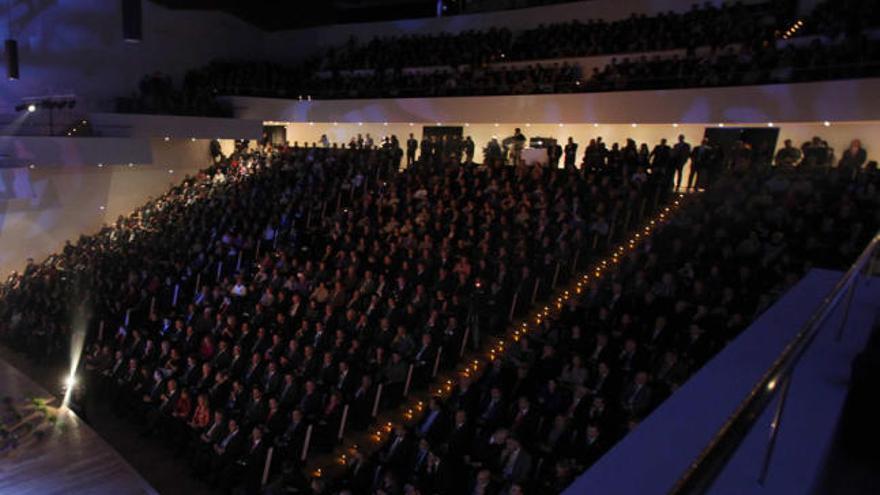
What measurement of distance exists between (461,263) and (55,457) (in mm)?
5801

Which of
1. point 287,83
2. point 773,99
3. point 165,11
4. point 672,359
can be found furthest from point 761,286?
point 165,11

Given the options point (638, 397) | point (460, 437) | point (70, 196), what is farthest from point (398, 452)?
point (70, 196)

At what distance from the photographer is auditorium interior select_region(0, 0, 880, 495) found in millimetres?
2971

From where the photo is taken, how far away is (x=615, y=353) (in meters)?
6.50

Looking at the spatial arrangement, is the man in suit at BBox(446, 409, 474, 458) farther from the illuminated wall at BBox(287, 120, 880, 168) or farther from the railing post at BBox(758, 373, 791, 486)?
the illuminated wall at BBox(287, 120, 880, 168)

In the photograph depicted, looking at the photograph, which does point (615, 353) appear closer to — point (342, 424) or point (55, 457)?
point (342, 424)

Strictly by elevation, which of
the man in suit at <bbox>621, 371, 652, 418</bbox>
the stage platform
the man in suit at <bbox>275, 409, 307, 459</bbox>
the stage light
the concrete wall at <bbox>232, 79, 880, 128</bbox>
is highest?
the concrete wall at <bbox>232, 79, 880, 128</bbox>

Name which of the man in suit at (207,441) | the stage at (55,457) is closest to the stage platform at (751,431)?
the man in suit at (207,441)

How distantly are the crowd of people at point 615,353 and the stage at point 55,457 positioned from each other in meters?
2.92

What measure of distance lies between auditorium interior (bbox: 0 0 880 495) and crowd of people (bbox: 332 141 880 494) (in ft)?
0.12

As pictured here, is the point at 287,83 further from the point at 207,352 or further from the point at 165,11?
the point at 207,352

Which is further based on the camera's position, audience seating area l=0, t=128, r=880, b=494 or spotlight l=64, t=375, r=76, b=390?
spotlight l=64, t=375, r=76, b=390

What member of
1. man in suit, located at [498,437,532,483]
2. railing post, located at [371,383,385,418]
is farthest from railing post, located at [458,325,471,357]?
man in suit, located at [498,437,532,483]

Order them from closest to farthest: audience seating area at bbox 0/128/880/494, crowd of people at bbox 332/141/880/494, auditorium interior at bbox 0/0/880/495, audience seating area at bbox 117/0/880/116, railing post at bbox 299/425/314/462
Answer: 1. auditorium interior at bbox 0/0/880/495
2. crowd of people at bbox 332/141/880/494
3. audience seating area at bbox 0/128/880/494
4. railing post at bbox 299/425/314/462
5. audience seating area at bbox 117/0/880/116
